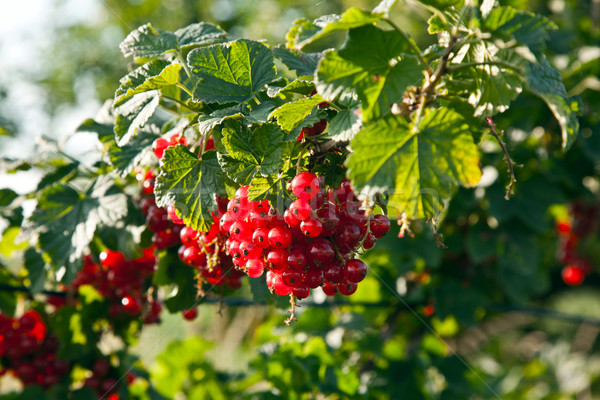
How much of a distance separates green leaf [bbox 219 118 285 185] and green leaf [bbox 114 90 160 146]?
158 millimetres

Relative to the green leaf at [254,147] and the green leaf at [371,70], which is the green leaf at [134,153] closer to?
the green leaf at [254,147]

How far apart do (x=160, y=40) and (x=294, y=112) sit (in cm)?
38

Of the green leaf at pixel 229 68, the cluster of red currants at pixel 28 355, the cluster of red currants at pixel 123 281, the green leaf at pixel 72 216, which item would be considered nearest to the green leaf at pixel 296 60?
the green leaf at pixel 229 68

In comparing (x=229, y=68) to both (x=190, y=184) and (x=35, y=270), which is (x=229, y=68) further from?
(x=35, y=270)

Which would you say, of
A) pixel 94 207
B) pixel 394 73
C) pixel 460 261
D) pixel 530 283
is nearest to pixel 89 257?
pixel 94 207

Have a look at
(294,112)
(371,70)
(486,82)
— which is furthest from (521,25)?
(294,112)

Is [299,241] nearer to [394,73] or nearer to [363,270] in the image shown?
[363,270]

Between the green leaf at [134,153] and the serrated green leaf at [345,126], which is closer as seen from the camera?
the serrated green leaf at [345,126]

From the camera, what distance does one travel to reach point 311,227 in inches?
26.5

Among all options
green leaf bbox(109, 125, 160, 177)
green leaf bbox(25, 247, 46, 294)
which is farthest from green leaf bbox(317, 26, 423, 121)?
green leaf bbox(25, 247, 46, 294)

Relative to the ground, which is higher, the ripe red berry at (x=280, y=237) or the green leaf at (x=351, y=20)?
the green leaf at (x=351, y=20)

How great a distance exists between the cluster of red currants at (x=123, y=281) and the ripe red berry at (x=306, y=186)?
2.05ft

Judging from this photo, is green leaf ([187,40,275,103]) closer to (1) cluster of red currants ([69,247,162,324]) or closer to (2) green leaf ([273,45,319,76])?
(2) green leaf ([273,45,319,76])

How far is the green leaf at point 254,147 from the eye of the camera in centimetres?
71
